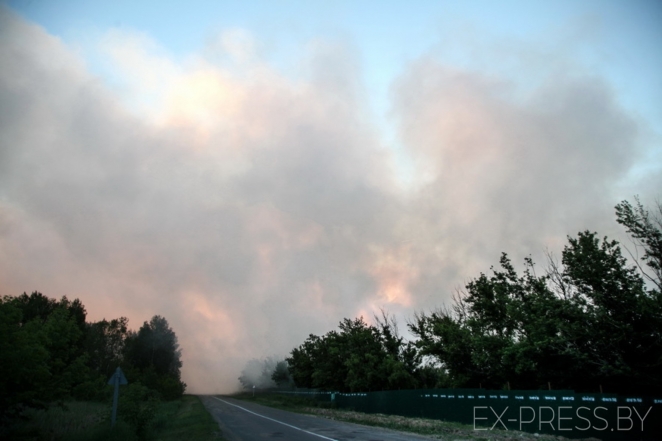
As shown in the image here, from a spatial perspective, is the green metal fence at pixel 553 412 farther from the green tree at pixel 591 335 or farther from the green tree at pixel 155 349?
the green tree at pixel 155 349

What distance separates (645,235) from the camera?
27.8m

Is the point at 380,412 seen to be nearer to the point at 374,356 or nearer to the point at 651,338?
the point at 374,356

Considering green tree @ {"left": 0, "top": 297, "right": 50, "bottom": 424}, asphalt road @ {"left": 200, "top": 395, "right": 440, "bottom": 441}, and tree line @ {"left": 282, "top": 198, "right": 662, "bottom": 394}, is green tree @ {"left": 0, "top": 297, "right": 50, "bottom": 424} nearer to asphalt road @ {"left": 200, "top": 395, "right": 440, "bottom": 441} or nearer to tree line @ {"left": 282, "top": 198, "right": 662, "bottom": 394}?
asphalt road @ {"left": 200, "top": 395, "right": 440, "bottom": 441}

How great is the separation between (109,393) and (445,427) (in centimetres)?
3391

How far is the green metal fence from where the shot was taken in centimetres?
1994

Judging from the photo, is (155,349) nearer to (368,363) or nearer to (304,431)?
(368,363)

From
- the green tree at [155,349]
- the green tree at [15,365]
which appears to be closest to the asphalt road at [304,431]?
the green tree at [15,365]

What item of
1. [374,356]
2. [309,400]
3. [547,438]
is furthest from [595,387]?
[309,400]

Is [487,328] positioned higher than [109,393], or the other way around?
[487,328]

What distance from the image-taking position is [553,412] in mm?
23156

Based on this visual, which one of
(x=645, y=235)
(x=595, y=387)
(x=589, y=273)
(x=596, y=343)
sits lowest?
(x=595, y=387)

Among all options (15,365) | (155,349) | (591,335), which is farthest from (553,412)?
(155,349)

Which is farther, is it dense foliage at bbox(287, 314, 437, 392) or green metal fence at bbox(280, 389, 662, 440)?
dense foliage at bbox(287, 314, 437, 392)

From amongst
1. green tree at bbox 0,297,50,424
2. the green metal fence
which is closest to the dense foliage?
the green metal fence
